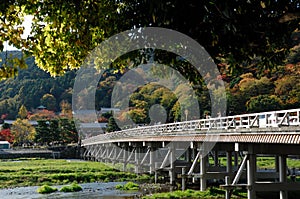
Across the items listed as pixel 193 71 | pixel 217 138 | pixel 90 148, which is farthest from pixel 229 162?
pixel 90 148

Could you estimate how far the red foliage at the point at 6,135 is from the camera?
78.0 metres

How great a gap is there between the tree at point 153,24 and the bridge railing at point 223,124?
813 centimetres

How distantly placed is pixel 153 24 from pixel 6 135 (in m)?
76.2

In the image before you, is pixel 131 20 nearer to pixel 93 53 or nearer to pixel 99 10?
pixel 99 10

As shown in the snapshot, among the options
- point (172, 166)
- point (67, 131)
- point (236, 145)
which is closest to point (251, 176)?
point (236, 145)

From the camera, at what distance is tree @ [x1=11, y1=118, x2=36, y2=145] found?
76.3 metres

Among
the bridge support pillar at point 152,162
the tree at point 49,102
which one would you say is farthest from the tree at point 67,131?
the bridge support pillar at point 152,162

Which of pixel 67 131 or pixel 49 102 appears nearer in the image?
pixel 67 131

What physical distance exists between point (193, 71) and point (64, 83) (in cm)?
10715

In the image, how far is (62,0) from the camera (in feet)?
19.2

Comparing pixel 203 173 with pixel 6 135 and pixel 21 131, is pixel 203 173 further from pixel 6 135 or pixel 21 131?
pixel 6 135

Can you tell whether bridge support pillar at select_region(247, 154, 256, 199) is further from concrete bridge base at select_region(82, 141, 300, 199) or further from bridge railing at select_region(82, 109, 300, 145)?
bridge railing at select_region(82, 109, 300, 145)

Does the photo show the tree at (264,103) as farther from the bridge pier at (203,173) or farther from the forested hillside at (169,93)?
the bridge pier at (203,173)

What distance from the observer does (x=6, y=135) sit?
78125 mm
